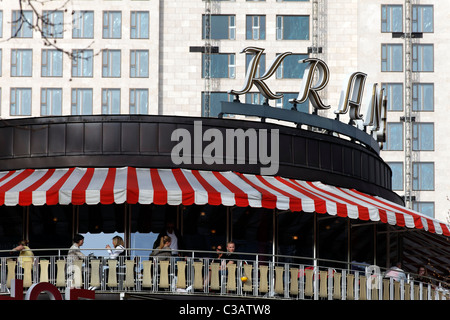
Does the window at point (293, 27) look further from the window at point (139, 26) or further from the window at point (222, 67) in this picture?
the window at point (139, 26)

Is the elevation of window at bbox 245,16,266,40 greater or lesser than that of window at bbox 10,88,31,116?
greater

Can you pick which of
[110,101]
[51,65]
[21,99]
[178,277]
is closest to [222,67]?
[110,101]

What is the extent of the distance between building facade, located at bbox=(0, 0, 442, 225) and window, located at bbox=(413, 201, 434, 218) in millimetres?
105

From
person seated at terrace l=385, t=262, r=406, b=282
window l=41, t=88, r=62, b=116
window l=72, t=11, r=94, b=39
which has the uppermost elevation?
window l=72, t=11, r=94, b=39

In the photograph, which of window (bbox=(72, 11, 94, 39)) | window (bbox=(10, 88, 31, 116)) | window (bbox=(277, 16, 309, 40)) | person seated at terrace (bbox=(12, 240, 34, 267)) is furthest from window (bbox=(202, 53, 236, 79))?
person seated at terrace (bbox=(12, 240, 34, 267))

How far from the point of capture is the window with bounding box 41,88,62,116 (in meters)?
75.5

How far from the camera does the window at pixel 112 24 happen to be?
7612 centimetres

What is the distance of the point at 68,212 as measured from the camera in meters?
31.8

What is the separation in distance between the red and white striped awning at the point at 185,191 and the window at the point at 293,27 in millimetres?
44879

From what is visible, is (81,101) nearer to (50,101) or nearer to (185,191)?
(50,101)

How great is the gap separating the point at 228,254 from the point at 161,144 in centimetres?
408

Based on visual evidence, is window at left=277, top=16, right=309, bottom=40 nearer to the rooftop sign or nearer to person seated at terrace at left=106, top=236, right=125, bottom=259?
the rooftop sign


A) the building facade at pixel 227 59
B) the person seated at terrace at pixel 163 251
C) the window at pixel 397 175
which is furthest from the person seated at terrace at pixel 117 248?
the window at pixel 397 175
